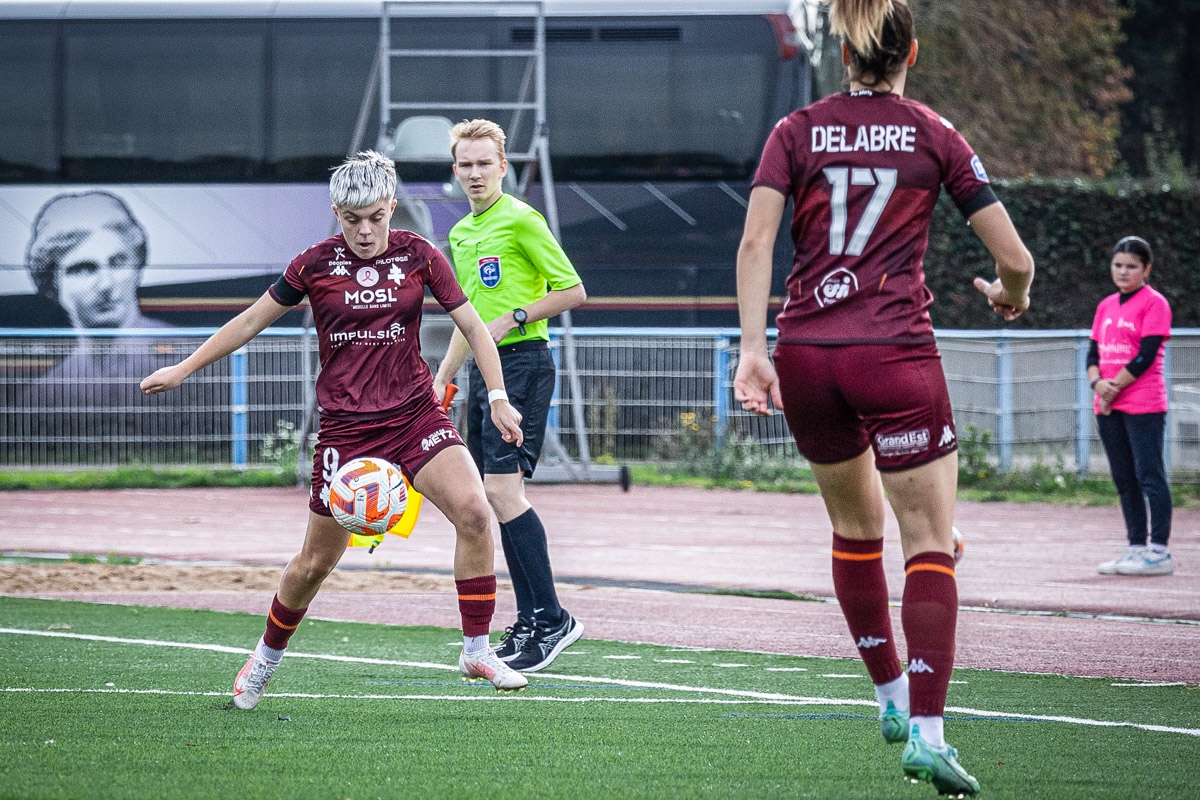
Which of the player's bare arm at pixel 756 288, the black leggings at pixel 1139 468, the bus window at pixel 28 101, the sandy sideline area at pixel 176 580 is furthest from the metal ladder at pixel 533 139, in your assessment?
the player's bare arm at pixel 756 288

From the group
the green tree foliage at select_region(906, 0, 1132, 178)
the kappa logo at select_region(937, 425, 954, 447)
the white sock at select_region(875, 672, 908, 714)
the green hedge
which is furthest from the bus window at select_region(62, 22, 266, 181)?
the kappa logo at select_region(937, 425, 954, 447)

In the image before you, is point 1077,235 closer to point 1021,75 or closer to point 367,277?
point 1021,75

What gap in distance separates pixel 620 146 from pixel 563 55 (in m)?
1.44

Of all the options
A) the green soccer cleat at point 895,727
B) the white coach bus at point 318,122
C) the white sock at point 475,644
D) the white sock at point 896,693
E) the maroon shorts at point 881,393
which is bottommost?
the white sock at point 475,644

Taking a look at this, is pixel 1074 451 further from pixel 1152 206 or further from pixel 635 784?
pixel 635 784

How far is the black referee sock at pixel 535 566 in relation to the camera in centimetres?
654

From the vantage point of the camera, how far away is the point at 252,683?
5.45 metres

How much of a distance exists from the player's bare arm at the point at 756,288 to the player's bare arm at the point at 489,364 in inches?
68.4

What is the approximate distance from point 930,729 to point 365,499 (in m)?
2.18

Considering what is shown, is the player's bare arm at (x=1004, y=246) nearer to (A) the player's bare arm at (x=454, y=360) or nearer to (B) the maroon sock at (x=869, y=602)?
(B) the maroon sock at (x=869, y=602)

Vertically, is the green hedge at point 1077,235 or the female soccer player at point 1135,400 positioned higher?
the green hedge at point 1077,235

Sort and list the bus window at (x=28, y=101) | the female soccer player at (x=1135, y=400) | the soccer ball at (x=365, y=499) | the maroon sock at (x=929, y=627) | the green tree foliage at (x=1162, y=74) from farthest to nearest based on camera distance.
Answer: the green tree foliage at (x=1162, y=74) → the bus window at (x=28, y=101) → the female soccer player at (x=1135, y=400) → the soccer ball at (x=365, y=499) → the maroon sock at (x=929, y=627)

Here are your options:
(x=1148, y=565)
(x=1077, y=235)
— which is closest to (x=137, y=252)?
(x=1077, y=235)

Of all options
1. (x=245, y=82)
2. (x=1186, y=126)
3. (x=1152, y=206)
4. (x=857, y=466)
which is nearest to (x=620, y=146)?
(x=245, y=82)
